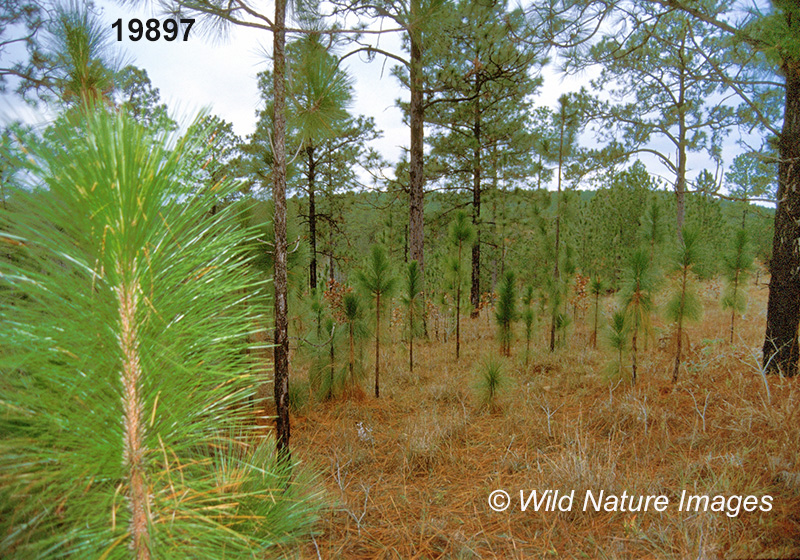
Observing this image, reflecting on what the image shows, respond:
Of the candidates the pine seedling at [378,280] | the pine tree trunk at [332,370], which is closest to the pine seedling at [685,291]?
the pine seedling at [378,280]

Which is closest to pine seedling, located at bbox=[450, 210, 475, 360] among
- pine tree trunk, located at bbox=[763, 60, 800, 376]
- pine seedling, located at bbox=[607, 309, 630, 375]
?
pine seedling, located at bbox=[607, 309, 630, 375]

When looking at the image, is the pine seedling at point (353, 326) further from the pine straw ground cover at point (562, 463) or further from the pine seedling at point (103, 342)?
the pine seedling at point (103, 342)

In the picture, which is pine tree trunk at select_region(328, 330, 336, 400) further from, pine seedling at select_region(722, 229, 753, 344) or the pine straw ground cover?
pine seedling at select_region(722, 229, 753, 344)

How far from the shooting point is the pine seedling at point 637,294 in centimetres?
512

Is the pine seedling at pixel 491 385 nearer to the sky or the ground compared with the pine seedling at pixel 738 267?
nearer to the ground

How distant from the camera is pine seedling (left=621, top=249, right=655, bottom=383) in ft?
16.8

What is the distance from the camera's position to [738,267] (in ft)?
22.1

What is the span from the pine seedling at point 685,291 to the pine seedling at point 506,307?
2309 millimetres

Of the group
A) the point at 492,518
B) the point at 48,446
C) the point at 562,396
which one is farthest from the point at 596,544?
the point at 562,396

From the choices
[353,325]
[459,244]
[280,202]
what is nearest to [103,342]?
[280,202]

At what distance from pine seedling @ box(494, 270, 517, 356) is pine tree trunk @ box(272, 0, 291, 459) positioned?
478 centimetres

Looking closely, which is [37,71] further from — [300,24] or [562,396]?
[562,396]

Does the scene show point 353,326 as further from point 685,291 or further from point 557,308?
point 557,308

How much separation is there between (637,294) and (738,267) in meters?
3.17
